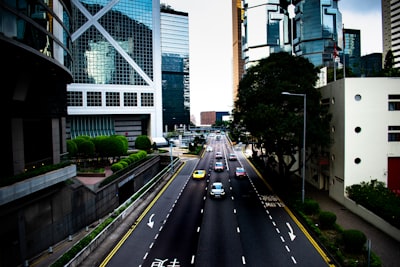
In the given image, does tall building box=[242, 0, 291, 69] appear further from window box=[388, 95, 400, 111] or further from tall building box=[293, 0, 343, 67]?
window box=[388, 95, 400, 111]

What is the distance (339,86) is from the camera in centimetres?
2675

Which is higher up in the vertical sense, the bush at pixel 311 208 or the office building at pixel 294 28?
the office building at pixel 294 28

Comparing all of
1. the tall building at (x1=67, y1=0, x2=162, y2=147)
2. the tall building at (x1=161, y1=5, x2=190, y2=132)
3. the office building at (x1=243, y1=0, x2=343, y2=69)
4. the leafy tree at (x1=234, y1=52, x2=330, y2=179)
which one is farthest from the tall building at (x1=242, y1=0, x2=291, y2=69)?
the leafy tree at (x1=234, y1=52, x2=330, y2=179)

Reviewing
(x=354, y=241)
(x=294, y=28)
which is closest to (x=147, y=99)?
(x=354, y=241)

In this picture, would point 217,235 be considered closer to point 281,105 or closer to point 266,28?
point 281,105

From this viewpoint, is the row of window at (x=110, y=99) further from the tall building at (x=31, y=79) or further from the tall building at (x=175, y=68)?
the tall building at (x=175, y=68)

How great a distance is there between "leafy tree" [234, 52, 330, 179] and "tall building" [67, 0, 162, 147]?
180ft

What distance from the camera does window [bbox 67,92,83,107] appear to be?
7656cm

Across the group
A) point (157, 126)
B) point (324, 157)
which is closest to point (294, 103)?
point (324, 157)

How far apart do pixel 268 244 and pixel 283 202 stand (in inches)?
404

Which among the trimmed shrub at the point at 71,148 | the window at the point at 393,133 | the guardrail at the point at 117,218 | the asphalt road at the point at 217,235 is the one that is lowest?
the asphalt road at the point at 217,235

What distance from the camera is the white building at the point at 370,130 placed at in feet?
83.6

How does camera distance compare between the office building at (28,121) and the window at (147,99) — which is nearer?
the office building at (28,121)

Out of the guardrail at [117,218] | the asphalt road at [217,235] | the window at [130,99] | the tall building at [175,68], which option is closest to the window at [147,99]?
the window at [130,99]
